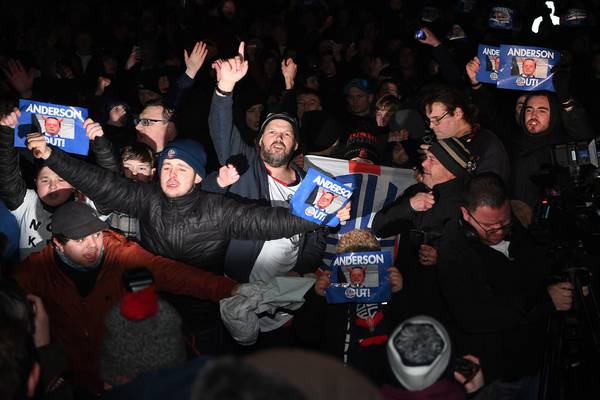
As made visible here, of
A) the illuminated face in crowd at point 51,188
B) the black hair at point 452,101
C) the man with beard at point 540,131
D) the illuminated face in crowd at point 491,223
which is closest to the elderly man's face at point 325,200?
the illuminated face in crowd at point 491,223

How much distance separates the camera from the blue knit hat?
14.0ft

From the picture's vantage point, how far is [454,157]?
14.8 feet

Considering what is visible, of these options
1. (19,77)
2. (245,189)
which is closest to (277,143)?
(245,189)

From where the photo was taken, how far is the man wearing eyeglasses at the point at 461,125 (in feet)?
16.2

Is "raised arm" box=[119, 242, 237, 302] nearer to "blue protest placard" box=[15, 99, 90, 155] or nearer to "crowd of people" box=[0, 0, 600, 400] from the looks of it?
"crowd of people" box=[0, 0, 600, 400]

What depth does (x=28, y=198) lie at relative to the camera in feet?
15.4

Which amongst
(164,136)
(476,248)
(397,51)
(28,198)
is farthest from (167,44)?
(476,248)

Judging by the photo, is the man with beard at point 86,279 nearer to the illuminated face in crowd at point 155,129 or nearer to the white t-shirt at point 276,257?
the white t-shirt at point 276,257

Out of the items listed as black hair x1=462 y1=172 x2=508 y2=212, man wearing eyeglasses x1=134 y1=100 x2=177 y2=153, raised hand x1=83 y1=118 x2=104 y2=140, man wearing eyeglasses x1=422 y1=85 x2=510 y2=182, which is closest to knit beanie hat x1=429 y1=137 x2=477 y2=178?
man wearing eyeglasses x1=422 y1=85 x2=510 y2=182

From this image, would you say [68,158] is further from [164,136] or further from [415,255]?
[415,255]

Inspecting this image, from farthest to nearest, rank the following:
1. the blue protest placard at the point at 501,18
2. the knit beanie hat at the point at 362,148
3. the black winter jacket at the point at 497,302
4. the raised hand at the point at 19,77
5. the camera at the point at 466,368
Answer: the blue protest placard at the point at 501,18
the raised hand at the point at 19,77
the knit beanie hat at the point at 362,148
the black winter jacket at the point at 497,302
the camera at the point at 466,368

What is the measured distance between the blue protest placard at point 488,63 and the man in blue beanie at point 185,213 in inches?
87.4

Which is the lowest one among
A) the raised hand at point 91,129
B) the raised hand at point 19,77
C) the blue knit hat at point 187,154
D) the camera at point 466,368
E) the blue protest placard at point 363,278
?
the camera at point 466,368

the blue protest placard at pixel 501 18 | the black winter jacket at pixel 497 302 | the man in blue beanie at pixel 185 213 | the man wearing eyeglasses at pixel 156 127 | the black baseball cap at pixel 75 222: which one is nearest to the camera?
the black winter jacket at pixel 497 302
